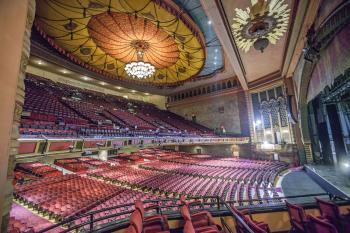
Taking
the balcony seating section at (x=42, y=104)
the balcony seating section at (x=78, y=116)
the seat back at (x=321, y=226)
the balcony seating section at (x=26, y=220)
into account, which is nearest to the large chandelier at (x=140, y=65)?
the balcony seating section at (x=78, y=116)

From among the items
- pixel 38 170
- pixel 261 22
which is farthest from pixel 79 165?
pixel 261 22

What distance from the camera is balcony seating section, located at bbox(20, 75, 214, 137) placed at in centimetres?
611

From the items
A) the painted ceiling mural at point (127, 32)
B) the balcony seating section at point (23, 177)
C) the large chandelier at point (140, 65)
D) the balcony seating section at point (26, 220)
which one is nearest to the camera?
the balcony seating section at point (26, 220)

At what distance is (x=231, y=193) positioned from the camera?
496 centimetres

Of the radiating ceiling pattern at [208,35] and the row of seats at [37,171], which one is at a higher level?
the radiating ceiling pattern at [208,35]

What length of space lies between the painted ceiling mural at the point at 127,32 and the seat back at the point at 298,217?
6.52 metres

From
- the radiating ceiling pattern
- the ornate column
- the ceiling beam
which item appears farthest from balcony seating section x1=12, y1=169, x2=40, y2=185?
the radiating ceiling pattern

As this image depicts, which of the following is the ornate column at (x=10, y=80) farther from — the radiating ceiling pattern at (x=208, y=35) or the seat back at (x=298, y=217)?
the radiating ceiling pattern at (x=208, y=35)

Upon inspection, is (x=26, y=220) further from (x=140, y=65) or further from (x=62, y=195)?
(x=140, y=65)

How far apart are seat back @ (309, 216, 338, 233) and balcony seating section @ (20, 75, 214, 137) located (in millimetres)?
6333

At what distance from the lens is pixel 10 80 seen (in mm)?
1114

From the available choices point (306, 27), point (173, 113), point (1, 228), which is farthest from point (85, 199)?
point (173, 113)

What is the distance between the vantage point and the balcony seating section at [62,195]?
343 cm

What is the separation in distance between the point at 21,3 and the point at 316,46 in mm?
6573
